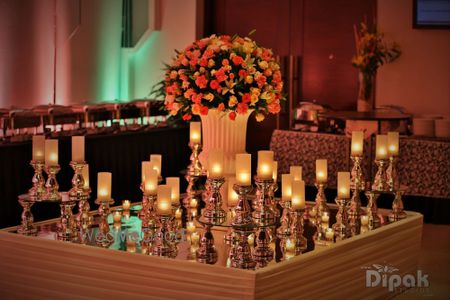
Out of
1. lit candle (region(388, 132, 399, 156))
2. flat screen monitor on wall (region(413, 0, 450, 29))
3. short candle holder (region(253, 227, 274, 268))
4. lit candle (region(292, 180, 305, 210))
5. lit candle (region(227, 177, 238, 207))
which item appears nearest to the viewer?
short candle holder (region(253, 227, 274, 268))

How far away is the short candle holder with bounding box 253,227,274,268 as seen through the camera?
13.1 feet

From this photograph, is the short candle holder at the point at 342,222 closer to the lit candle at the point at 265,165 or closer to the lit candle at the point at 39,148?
the lit candle at the point at 265,165

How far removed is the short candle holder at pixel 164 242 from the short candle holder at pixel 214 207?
6.7 inches

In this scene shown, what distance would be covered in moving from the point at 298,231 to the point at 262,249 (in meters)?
0.36

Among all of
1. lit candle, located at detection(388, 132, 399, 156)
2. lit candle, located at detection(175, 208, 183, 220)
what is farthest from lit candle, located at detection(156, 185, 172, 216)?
lit candle, located at detection(388, 132, 399, 156)

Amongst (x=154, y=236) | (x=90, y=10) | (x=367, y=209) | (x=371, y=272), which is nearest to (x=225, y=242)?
(x=154, y=236)

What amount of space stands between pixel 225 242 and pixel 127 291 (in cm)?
50

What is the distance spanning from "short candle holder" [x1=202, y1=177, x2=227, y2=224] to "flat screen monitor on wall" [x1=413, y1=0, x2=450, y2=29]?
431 cm

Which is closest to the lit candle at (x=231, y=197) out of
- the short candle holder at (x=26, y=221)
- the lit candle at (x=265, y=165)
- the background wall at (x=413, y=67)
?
the lit candle at (x=265, y=165)

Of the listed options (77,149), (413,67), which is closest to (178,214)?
(77,149)

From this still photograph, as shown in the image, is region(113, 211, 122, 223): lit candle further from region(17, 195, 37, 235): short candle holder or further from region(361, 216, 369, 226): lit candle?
region(361, 216, 369, 226): lit candle

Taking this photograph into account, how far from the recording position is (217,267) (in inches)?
146

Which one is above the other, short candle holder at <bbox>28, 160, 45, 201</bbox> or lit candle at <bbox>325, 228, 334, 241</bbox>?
short candle holder at <bbox>28, 160, 45, 201</bbox>

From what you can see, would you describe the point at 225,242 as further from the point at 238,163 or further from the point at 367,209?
the point at 367,209
